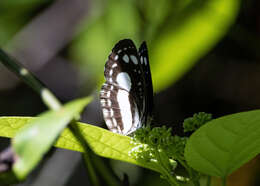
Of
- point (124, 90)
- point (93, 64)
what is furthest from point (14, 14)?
point (124, 90)

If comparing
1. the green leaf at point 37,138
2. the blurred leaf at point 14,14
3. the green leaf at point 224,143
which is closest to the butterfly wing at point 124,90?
the green leaf at point 224,143

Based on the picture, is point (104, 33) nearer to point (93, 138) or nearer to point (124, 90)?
point (124, 90)

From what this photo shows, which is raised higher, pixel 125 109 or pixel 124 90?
pixel 124 90

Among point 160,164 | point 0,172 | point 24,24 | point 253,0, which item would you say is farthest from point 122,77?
point 24,24

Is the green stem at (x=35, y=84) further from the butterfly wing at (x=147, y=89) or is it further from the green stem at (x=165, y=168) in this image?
the butterfly wing at (x=147, y=89)

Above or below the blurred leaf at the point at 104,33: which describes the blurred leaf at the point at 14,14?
above

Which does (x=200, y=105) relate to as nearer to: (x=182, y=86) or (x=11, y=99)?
(x=182, y=86)

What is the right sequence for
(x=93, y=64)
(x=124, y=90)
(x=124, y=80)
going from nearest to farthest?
(x=124, y=80) < (x=124, y=90) < (x=93, y=64)
